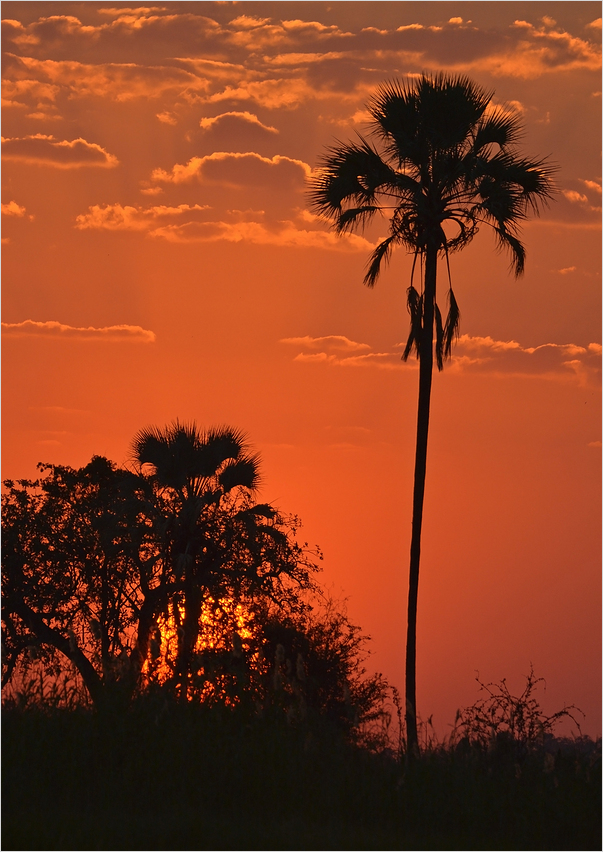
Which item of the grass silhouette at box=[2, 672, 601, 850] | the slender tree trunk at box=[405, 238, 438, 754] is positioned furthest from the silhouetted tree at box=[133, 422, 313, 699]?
the grass silhouette at box=[2, 672, 601, 850]

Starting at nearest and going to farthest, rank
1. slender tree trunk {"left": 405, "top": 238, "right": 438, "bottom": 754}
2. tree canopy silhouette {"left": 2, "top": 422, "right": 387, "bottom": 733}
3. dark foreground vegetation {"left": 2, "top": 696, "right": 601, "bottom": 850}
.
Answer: dark foreground vegetation {"left": 2, "top": 696, "right": 601, "bottom": 850}
slender tree trunk {"left": 405, "top": 238, "right": 438, "bottom": 754}
tree canopy silhouette {"left": 2, "top": 422, "right": 387, "bottom": 733}

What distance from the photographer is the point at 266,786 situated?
10977mm

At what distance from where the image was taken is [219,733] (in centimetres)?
1160

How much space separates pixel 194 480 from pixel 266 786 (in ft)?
74.4

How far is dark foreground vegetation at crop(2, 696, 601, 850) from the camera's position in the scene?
9.75 metres

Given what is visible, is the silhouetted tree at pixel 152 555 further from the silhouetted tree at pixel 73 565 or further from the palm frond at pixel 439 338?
the palm frond at pixel 439 338

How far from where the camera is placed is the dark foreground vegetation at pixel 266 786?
975 cm

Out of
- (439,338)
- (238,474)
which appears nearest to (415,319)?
(439,338)

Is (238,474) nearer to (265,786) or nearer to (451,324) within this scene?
(451,324)

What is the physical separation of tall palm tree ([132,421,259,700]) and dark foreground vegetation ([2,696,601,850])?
20.7 meters

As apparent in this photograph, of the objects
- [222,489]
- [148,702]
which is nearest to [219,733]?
[148,702]

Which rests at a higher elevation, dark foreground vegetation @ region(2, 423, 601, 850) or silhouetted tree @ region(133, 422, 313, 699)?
silhouetted tree @ region(133, 422, 313, 699)

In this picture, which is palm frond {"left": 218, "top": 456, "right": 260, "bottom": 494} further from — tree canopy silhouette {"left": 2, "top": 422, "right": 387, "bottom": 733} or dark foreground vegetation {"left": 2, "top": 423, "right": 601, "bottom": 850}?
dark foreground vegetation {"left": 2, "top": 423, "right": 601, "bottom": 850}

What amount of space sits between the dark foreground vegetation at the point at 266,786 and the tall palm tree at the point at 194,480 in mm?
20720
